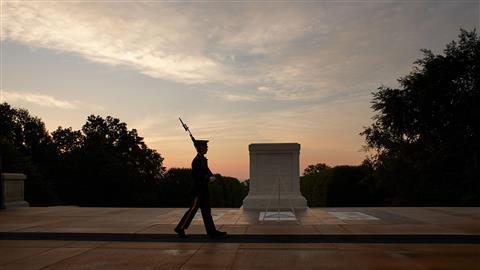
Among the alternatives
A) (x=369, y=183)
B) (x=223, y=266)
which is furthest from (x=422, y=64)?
(x=223, y=266)

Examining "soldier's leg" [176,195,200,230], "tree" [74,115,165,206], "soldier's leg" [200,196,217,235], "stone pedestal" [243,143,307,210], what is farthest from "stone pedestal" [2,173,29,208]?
"tree" [74,115,165,206]

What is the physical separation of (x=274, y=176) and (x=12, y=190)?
8.55 m

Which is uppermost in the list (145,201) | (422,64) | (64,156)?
(422,64)

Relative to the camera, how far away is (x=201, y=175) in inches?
397

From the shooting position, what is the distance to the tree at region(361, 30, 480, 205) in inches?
1239

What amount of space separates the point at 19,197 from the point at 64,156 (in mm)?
46090

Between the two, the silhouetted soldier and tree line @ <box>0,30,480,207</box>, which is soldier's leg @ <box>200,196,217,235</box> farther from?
tree line @ <box>0,30,480,207</box>

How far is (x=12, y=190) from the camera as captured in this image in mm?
18016

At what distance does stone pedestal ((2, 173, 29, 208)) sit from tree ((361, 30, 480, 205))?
21.2 m

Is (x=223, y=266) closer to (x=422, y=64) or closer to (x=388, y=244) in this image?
(x=388, y=244)

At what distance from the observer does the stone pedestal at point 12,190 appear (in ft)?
57.2

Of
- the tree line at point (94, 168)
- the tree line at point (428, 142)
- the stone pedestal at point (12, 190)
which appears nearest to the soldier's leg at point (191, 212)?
the stone pedestal at point (12, 190)

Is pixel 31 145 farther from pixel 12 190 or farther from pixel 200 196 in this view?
pixel 200 196

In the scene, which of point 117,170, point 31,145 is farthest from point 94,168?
point 31,145
